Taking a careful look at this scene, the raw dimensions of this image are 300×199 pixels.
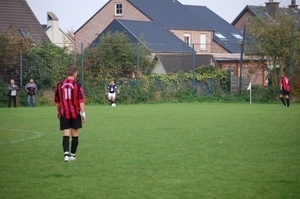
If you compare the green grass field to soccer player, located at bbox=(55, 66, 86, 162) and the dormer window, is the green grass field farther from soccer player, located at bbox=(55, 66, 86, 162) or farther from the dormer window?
the dormer window

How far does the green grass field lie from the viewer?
27.8ft

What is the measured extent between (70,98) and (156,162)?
2.01 metres

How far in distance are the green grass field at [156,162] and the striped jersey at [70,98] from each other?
3.12 feet

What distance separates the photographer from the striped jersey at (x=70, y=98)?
11.1 m

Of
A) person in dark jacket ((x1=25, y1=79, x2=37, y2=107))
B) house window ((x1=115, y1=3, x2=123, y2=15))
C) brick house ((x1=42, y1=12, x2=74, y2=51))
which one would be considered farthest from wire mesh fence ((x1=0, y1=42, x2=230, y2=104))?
brick house ((x1=42, y1=12, x2=74, y2=51))

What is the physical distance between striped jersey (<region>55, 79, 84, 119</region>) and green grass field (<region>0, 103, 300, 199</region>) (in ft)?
3.12

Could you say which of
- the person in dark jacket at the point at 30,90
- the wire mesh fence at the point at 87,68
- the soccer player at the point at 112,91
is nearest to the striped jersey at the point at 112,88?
the soccer player at the point at 112,91

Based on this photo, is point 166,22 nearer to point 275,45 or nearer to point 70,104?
point 275,45

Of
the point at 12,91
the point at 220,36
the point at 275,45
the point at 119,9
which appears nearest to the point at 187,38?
the point at 220,36

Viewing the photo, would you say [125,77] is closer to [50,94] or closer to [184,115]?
[50,94]

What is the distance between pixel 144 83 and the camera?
32.6m

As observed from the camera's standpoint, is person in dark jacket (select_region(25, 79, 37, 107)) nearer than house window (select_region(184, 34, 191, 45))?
Yes

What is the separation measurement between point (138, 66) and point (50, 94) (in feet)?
16.8

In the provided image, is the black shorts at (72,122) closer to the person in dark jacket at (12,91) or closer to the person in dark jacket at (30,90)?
the person in dark jacket at (12,91)
